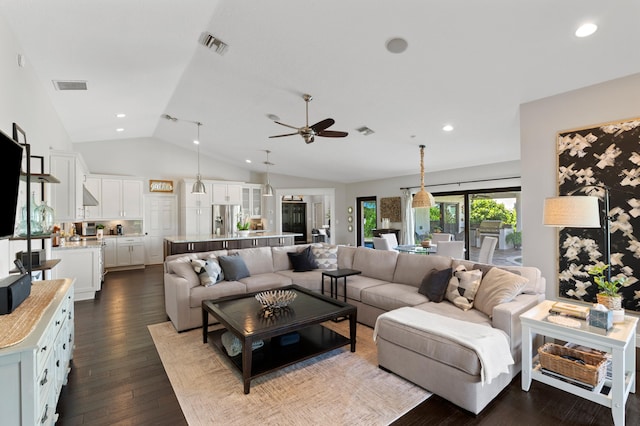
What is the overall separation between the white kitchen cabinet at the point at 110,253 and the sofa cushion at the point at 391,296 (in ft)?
23.3

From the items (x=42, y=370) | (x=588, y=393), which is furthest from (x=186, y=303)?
(x=588, y=393)

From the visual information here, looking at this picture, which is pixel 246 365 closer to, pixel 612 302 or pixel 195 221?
pixel 612 302

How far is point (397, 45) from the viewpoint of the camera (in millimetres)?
3113

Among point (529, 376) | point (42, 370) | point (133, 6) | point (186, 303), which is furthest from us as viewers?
point (186, 303)

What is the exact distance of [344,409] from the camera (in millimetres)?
2232

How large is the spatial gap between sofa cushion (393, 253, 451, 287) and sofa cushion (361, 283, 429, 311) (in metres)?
0.12

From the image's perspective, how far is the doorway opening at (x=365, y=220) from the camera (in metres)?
10.2

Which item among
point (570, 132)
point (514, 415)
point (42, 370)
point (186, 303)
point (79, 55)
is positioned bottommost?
point (514, 415)

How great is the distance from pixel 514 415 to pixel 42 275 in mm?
4626

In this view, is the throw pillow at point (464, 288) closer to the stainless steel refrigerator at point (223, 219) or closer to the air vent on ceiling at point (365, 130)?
the air vent on ceiling at point (365, 130)

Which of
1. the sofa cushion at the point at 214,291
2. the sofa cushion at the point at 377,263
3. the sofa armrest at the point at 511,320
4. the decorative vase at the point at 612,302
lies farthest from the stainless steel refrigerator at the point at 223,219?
the decorative vase at the point at 612,302

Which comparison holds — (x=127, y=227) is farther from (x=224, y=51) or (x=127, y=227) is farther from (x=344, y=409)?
(x=344, y=409)

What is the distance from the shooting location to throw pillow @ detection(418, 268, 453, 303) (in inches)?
134

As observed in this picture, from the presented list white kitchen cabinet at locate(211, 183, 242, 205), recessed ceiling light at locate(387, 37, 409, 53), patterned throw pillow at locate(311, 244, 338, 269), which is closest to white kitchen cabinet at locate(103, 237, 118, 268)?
white kitchen cabinet at locate(211, 183, 242, 205)
